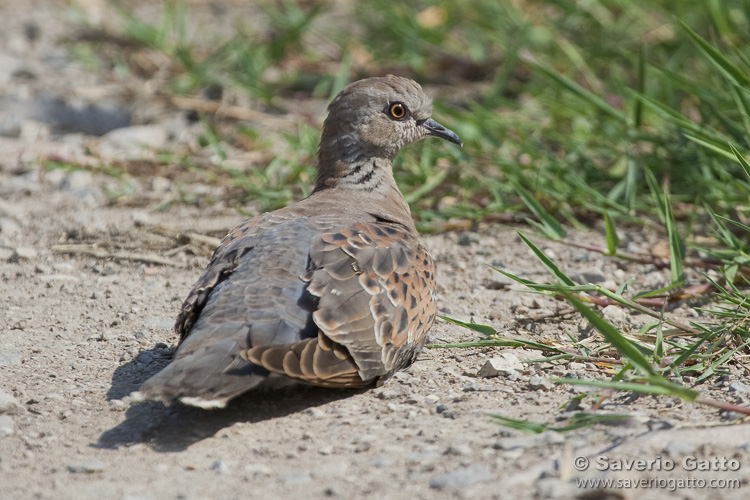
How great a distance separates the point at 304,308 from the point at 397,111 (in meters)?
1.61

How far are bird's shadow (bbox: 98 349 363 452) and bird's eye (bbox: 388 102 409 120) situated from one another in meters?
1.58

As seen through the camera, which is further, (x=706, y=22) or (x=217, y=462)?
(x=706, y=22)

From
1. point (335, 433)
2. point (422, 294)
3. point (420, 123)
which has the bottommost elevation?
point (335, 433)

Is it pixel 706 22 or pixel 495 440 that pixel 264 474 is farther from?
pixel 706 22

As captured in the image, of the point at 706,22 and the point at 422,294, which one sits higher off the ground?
the point at 706,22

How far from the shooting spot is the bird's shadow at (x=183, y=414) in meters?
2.98

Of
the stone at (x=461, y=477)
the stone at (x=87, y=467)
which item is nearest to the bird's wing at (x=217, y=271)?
the stone at (x=87, y=467)

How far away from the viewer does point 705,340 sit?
11.2 ft

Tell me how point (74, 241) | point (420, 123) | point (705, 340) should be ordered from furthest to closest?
point (74, 241) → point (420, 123) → point (705, 340)

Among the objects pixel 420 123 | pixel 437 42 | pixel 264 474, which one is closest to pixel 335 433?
pixel 264 474

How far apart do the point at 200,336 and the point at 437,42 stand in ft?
17.4

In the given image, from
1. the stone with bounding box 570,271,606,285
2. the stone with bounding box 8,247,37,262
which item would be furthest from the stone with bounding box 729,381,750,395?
the stone with bounding box 8,247,37,262

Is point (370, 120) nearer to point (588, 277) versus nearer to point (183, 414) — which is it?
point (588, 277)

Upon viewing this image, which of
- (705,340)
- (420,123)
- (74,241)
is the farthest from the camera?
(74,241)
